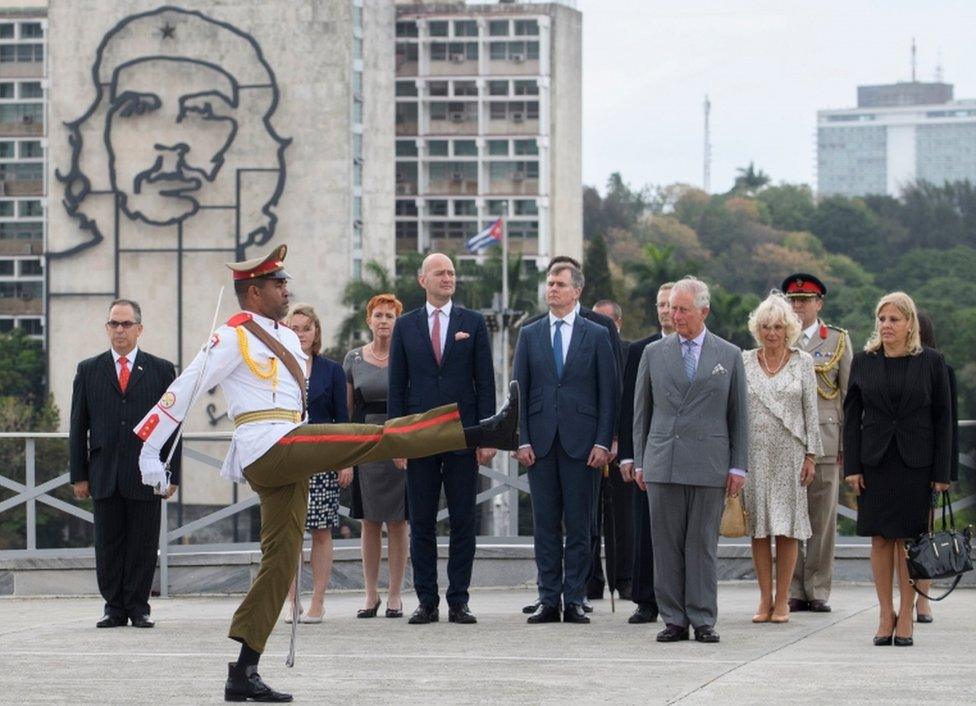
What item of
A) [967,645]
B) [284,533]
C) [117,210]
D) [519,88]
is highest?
[519,88]

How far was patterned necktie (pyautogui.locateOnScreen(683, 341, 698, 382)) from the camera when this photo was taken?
11930 millimetres

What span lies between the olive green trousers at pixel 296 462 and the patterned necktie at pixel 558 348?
3.10 m

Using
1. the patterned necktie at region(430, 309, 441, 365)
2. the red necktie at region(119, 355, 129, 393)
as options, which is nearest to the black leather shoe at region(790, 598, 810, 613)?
the patterned necktie at region(430, 309, 441, 365)

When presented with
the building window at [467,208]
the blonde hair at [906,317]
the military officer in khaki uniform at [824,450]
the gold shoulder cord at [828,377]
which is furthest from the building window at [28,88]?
the blonde hair at [906,317]

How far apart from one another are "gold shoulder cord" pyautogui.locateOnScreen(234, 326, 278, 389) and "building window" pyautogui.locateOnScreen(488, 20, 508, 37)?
112 metres

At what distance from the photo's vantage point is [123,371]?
43.5 feet

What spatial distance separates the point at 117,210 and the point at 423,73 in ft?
69.2

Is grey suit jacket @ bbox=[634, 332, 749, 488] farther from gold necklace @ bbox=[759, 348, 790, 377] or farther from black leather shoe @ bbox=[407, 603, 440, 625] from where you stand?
black leather shoe @ bbox=[407, 603, 440, 625]

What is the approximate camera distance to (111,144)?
110 m

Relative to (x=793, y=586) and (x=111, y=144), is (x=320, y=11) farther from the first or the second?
(x=793, y=586)

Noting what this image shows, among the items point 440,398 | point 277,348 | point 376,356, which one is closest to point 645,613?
point 440,398

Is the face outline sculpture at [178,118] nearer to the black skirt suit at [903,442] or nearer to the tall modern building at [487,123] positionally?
the tall modern building at [487,123]

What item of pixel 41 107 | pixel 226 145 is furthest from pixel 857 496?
pixel 41 107

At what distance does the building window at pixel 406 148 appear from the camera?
123m
